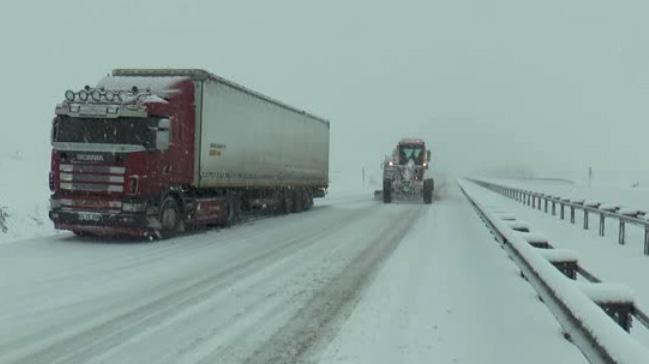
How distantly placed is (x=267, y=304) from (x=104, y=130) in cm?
825

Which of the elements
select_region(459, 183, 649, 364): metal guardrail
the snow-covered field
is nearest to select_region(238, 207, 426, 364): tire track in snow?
select_region(459, 183, 649, 364): metal guardrail

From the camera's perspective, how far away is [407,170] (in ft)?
125

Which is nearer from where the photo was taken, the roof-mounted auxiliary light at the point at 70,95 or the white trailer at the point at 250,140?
the roof-mounted auxiliary light at the point at 70,95

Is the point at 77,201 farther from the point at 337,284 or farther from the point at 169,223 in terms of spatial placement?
the point at 337,284

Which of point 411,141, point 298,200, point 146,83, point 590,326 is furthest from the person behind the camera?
point 411,141

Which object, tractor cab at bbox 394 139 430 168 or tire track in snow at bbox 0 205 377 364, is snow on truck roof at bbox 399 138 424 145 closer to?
tractor cab at bbox 394 139 430 168

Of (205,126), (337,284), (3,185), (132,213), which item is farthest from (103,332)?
(3,185)

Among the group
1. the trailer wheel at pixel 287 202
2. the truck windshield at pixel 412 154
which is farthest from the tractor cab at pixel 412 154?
the trailer wheel at pixel 287 202

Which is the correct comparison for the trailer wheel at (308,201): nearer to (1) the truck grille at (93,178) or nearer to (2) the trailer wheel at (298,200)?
(2) the trailer wheel at (298,200)

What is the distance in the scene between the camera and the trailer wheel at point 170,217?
16.1 meters

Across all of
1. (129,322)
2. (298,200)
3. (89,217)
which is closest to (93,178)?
(89,217)

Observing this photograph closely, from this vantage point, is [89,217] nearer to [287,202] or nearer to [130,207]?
[130,207]

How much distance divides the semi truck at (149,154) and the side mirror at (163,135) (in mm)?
21

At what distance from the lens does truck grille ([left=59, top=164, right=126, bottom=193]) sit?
595 inches
